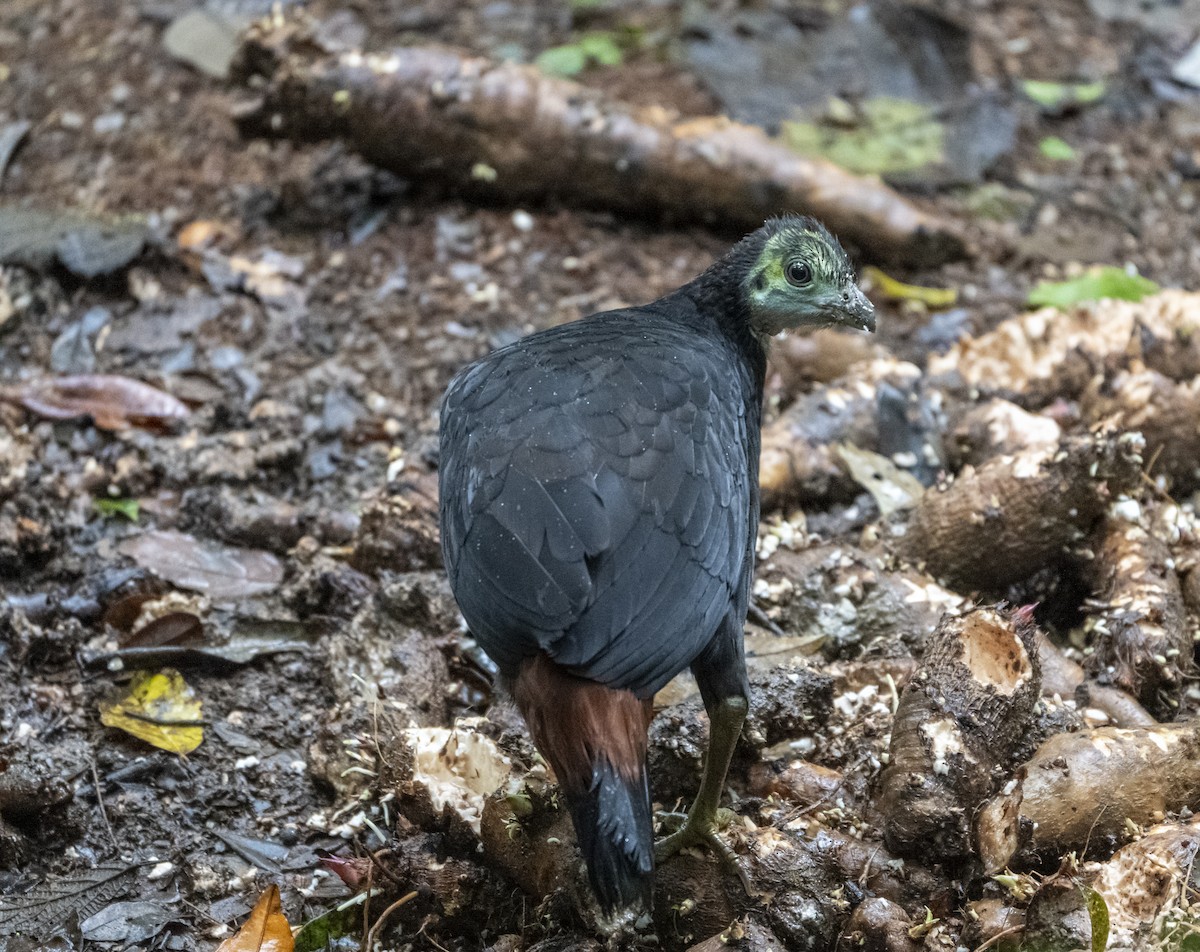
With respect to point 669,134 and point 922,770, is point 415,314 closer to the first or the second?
point 669,134

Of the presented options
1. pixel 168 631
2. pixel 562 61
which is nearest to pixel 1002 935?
pixel 168 631

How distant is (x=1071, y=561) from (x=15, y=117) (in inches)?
194

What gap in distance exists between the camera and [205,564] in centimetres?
395

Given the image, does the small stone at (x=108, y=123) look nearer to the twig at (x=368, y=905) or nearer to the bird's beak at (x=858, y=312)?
the bird's beak at (x=858, y=312)

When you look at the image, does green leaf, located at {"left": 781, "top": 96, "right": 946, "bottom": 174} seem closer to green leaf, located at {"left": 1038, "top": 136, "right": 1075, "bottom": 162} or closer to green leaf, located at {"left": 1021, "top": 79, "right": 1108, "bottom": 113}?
green leaf, located at {"left": 1038, "top": 136, "right": 1075, "bottom": 162}

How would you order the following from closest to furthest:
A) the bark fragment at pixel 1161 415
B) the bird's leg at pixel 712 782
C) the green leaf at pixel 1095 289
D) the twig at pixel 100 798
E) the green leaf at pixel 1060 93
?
1. the bird's leg at pixel 712 782
2. the twig at pixel 100 798
3. the bark fragment at pixel 1161 415
4. the green leaf at pixel 1095 289
5. the green leaf at pixel 1060 93

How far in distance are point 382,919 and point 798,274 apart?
1.84 meters

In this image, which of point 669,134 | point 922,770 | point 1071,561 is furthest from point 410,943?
point 669,134

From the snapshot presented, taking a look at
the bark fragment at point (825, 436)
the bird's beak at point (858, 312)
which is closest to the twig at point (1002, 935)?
the bird's beak at point (858, 312)

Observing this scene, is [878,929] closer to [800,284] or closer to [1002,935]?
[1002,935]

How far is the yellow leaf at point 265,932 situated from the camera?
2.72 m

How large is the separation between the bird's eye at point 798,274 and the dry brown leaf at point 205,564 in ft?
5.65

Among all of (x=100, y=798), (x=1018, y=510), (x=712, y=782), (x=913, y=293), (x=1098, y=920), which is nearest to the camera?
(x=1098, y=920)

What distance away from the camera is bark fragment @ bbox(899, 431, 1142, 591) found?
11.4ft
